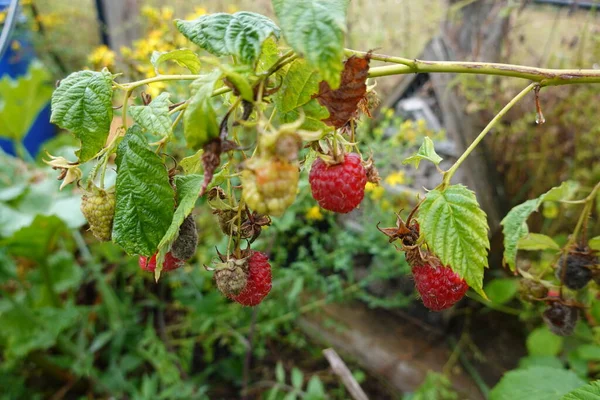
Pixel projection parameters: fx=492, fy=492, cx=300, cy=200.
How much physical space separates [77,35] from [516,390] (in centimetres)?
386

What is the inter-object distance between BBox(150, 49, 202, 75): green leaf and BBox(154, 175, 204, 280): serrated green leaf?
0.13m

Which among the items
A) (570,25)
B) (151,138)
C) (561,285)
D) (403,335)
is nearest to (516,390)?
(561,285)

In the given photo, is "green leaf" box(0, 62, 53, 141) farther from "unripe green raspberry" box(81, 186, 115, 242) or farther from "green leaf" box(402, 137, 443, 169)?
"green leaf" box(402, 137, 443, 169)

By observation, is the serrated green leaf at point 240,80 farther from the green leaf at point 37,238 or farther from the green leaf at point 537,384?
the green leaf at point 37,238

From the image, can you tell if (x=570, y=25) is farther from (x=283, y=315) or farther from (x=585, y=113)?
(x=283, y=315)

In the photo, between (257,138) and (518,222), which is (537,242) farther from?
(257,138)

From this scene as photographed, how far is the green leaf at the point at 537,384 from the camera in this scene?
95cm

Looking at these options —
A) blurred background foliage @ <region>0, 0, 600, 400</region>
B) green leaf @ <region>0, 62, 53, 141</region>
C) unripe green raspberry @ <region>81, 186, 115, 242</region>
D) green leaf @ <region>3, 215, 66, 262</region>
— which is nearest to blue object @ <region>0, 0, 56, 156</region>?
green leaf @ <region>0, 62, 53, 141</region>

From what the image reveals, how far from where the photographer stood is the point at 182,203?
1.61ft

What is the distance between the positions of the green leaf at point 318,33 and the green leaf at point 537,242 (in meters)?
0.56

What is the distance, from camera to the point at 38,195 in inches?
74.5

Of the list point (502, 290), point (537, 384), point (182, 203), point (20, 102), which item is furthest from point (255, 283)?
point (20, 102)

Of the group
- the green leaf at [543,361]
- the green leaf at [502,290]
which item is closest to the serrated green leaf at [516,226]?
the green leaf at [543,361]

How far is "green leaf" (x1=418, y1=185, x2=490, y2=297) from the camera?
515mm
